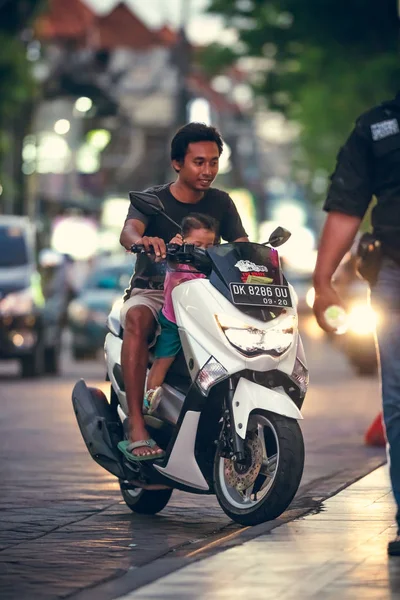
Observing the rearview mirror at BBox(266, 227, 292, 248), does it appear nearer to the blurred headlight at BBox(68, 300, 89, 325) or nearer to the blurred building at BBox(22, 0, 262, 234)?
the blurred headlight at BBox(68, 300, 89, 325)

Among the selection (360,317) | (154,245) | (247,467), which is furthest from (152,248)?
(360,317)

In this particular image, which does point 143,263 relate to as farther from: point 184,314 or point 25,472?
point 25,472

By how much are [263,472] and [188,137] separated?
67.0 inches

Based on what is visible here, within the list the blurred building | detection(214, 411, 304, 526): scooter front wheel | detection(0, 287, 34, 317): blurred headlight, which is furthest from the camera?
the blurred building

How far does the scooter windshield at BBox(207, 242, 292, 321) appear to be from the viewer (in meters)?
8.11

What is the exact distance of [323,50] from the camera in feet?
126

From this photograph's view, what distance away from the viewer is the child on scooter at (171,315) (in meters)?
8.45

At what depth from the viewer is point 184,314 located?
8234mm

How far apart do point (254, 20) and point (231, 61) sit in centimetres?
475

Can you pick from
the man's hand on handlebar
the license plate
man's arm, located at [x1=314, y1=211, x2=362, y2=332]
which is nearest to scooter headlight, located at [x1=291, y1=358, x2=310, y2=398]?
the license plate

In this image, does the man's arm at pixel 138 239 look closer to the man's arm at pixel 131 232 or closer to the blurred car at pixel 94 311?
the man's arm at pixel 131 232

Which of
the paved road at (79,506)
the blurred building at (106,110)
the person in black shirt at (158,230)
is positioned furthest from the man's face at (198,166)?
the blurred building at (106,110)

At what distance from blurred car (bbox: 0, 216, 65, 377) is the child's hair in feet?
45.5

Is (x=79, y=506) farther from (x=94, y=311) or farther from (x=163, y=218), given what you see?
(x=94, y=311)
